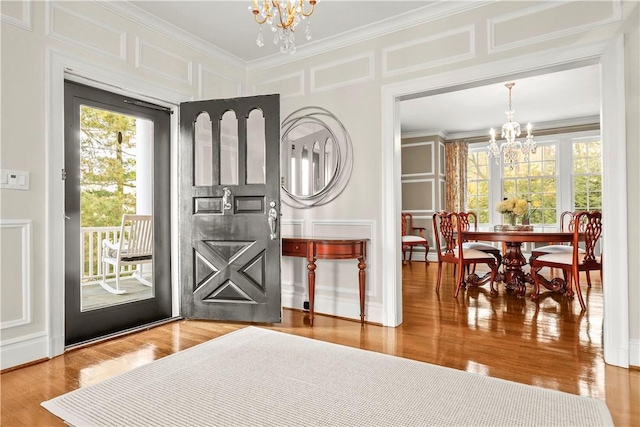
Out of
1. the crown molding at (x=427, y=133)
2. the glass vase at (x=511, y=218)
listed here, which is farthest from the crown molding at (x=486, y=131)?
the glass vase at (x=511, y=218)

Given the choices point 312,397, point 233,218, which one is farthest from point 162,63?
point 312,397

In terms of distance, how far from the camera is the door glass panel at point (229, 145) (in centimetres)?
374

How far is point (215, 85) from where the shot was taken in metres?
3.98

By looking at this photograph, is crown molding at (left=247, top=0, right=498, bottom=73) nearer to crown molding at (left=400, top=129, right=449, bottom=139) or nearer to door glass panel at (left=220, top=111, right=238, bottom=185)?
door glass panel at (left=220, top=111, right=238, bottom=185)

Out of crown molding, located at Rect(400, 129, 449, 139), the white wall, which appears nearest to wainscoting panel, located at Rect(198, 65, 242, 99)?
the white wall

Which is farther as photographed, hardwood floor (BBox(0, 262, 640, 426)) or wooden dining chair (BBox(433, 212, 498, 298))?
wooden dining chair (BBox(433, 212, 498, 298))

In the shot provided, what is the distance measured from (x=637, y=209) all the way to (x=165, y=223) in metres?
3.69

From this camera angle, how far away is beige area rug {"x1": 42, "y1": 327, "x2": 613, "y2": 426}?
1.78m

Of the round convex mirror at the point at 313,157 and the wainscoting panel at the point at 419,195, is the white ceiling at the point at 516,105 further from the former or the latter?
the round convex mirror at the point at 313,157

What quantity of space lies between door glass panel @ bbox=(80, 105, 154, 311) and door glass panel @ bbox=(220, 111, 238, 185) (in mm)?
646

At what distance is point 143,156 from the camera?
3.56 metres

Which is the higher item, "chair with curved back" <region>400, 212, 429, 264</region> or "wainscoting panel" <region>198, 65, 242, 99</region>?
"wainscoting panel" <region>198, 65, 242, 99</region>

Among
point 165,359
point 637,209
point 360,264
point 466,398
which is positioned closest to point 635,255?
point 637,209

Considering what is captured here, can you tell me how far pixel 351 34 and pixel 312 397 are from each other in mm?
3096
